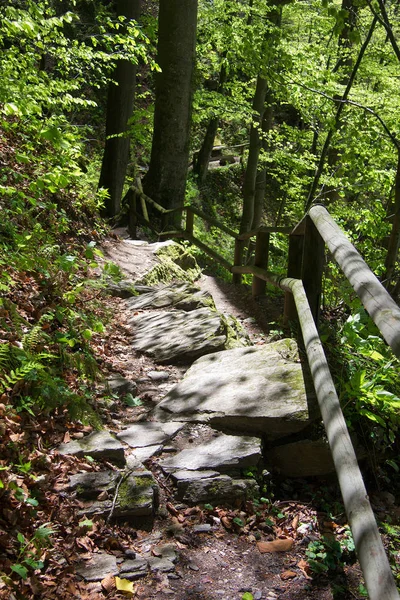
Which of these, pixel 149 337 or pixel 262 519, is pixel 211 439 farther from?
pixel 149 337

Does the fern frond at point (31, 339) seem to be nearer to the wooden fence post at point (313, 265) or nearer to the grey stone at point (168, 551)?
the grey stone at point (168, 551)

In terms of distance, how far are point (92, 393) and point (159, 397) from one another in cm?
68

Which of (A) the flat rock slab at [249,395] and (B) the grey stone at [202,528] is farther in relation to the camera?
(A) the flat rock slab at [249,395]

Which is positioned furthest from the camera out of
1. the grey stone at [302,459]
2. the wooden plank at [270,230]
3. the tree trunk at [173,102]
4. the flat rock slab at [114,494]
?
the tree trunk at [173,102]

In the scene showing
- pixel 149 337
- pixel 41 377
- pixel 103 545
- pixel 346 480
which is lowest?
pixel 149 337

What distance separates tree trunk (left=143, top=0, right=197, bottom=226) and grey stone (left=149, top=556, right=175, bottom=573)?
10262 mm

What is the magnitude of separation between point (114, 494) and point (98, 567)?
485mm

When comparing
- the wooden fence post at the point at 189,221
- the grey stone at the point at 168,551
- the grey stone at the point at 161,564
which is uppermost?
the grey stone at the point at 161,564

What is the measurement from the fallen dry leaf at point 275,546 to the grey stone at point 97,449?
3.19ft

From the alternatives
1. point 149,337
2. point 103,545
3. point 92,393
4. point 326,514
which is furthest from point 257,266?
point 103,545

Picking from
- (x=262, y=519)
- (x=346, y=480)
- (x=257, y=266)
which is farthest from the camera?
(x=257, y=266)

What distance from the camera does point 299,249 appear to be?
5070 mm

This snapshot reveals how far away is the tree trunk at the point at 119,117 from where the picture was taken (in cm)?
1222

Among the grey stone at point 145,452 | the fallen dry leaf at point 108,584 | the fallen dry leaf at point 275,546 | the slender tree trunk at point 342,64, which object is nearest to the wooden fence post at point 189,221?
the slender tree trunk at point 342,64
